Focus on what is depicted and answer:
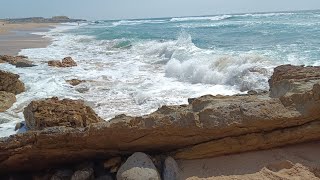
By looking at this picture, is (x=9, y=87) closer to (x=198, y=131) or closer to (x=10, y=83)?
(x=10, y=83)

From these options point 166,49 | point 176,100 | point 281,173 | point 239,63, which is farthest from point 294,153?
point 166,49

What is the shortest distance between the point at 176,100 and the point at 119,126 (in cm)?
492

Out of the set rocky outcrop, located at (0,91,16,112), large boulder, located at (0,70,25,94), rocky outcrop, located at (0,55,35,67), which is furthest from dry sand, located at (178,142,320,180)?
rocky outcrop, located at (0,55,35,67)

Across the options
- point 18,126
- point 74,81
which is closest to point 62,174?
point 18,126

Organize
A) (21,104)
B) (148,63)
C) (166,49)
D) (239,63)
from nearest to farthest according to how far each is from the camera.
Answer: (21,104)
(239,63)
(148,63)
(166,49)

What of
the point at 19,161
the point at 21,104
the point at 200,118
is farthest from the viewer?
the point at 21,104

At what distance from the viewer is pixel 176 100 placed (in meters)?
8.75

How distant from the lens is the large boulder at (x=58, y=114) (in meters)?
5.79

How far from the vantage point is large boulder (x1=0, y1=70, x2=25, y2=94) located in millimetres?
9359

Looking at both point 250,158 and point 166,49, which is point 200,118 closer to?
point 250,158

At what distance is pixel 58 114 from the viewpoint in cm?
593

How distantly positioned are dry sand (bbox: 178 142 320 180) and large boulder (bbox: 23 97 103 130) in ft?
8.04

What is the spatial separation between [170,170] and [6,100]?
19.8 ft

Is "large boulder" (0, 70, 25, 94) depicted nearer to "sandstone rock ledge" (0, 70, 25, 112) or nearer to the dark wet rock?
"sandstone rock ledge" (0, 70, 25, 112)
